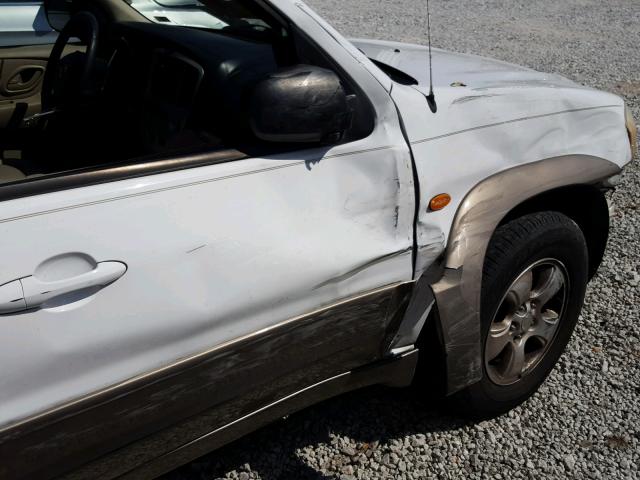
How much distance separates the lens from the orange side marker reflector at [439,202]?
211 centimetres

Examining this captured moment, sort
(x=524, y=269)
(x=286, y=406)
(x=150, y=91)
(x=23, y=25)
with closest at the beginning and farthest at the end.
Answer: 1. (x=286, y=406)
2. (x=150, y=91)
3. (x=524, y=269)
4. (x=23, y=25)

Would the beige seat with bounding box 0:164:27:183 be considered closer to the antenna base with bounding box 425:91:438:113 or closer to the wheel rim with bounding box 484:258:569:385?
the antenna base with bounding box 425:91:438:113

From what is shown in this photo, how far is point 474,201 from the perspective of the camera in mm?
2193

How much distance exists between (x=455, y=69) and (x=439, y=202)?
712 mm

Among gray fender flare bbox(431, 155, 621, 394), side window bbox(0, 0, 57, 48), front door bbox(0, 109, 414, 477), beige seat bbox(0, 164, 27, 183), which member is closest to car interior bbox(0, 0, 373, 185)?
beige seat bbox(0, 164, 27, 183)

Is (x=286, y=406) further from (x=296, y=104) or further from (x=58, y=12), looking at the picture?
(x=58, y=12)

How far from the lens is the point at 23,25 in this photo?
3830mm

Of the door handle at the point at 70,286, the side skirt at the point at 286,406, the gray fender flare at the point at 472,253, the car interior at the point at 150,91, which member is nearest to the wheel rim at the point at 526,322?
the gray fender flare at the point at 472,253

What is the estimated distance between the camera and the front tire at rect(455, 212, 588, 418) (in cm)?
240

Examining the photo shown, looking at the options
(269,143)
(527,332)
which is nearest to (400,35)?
(527,332)

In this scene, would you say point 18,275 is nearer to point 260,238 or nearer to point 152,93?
point 260,238

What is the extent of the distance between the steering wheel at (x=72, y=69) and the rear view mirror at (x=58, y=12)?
0.22 m

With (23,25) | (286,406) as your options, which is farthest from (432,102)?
(23,25)

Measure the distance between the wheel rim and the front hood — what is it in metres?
0.64
